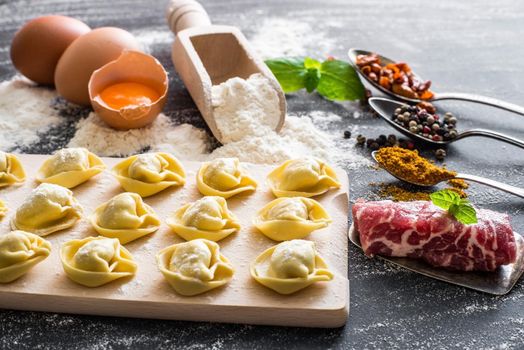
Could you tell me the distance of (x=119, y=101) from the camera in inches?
109

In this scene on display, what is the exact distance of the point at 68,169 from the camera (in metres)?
2.30

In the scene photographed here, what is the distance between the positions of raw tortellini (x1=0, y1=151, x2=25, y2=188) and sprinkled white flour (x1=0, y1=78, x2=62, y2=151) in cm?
34

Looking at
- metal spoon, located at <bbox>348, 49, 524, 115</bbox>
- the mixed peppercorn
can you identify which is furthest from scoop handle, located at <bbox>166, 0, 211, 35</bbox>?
the mixed peppercorn

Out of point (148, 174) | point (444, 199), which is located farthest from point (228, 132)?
point (444, 199)

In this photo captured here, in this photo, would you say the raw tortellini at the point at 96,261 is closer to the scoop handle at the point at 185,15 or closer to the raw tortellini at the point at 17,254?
the raw tortellini at the point at 17,254

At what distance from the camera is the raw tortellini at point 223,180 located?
227 centimetres

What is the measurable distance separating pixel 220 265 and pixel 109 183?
63cm

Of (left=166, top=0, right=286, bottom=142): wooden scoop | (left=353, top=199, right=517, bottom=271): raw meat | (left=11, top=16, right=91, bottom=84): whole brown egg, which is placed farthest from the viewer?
(left=11, top=16, right=91, bottom=84): whole brown egg

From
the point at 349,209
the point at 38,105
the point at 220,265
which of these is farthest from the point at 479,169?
the point at 38,105

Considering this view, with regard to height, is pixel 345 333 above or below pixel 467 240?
below

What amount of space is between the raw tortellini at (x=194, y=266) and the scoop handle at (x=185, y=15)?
142 centimetres

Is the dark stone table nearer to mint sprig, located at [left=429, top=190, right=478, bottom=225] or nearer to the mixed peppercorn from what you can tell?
the mixed peppercorn

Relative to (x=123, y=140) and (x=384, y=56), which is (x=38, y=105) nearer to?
(x=123, y=140)

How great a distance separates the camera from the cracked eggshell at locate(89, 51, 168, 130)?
2.68 meters
